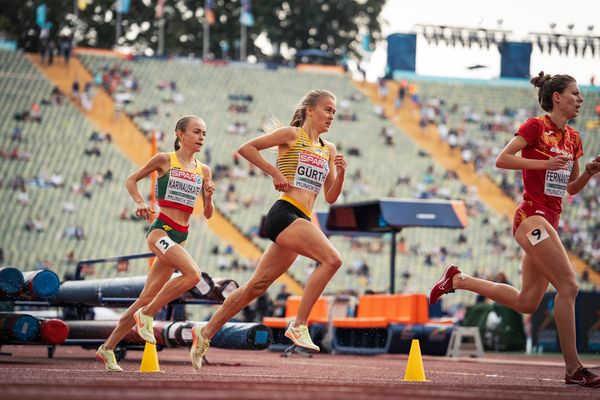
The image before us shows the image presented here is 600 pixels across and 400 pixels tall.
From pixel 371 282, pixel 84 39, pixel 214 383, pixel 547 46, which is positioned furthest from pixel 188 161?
pixel 84 39

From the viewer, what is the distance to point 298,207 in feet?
32.0

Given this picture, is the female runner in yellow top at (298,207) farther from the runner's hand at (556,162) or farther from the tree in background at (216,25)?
the tree in background at (216,25)

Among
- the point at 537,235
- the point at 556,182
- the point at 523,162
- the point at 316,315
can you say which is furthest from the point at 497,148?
the point at 537,235

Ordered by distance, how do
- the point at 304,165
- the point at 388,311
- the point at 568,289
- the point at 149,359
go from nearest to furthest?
the point at 568,289
the point at 304,165
the point at 149,359
the point at 388,311

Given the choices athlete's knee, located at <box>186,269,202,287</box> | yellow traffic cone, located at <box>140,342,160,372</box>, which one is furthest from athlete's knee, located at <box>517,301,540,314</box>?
yellow traffic cone, located at <box>140,342,160,372</box>

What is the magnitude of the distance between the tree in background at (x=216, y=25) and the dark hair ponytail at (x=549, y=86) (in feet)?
166

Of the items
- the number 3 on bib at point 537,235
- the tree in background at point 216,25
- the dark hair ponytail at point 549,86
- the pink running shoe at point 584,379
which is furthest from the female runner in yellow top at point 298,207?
the tree in background at point 216,25

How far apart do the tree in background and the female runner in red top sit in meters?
50.8

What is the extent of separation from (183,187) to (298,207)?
181 cm

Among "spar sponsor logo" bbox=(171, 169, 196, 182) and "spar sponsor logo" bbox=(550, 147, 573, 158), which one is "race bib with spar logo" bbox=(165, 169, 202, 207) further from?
"spar sponsor logo" bbox=(550, 147, 573, 158)

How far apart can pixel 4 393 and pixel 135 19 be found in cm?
6040

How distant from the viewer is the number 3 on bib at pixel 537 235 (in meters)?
9.27

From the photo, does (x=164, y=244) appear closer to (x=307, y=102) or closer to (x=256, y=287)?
(x=256, y=287)

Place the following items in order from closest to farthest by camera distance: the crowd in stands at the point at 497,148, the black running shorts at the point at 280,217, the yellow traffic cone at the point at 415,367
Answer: the black running shorts at the point at 280,217
the yellow traffic cone at the point at 415,367
the crowd in stands at the point at 497,148
